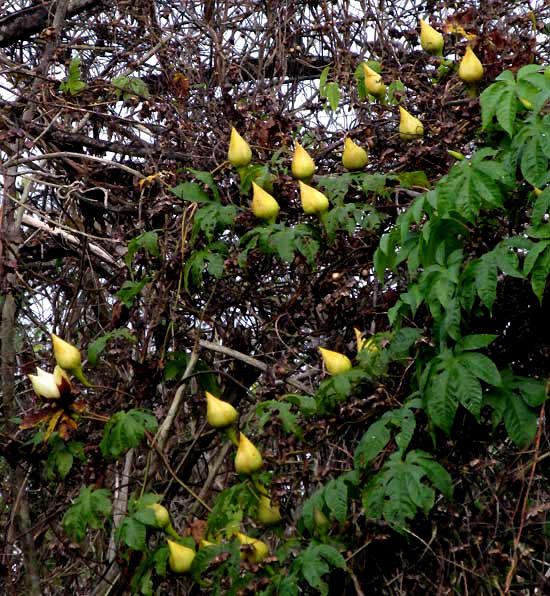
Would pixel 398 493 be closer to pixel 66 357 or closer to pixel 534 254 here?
pixel 534 254

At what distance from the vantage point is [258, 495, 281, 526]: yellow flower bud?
100 inches

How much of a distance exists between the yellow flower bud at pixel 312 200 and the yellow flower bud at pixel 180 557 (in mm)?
927

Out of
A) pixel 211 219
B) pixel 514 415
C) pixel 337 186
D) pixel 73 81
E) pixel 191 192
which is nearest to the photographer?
pixel 514 415

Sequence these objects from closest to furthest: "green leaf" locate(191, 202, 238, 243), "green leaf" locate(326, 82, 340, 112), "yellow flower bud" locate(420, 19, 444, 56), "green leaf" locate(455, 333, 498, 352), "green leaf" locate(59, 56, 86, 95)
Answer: "green leaf" locate(455, 333, 498, 352)
"green leaf" locate(191, 202, 238, 243)
"yellow flower bud" locate(420, 19, 444, 56)
"green leaf" locate(326, 82, 340, 112)
"green leaf" locate(59, 56, 86, 95)

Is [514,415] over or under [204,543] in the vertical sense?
over

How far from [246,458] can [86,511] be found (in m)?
0.46

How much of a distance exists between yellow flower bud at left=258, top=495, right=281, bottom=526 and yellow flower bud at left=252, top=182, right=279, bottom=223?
0.77 metres

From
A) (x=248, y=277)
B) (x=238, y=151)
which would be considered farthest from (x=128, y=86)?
(x=248, y=277)

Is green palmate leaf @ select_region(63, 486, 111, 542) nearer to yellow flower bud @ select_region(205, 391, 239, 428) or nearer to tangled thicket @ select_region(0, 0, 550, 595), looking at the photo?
tangled thicket @ select_region(0, 0, 550, 595)

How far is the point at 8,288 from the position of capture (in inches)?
127

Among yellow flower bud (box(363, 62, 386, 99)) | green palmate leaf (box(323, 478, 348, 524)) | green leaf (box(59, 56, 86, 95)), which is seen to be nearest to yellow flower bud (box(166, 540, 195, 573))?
green palmate leaf (box(323, 478, 348, 524))

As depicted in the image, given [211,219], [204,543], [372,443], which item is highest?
[211,219]

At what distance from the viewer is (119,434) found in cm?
272

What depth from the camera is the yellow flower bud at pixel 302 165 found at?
284 centimetres
